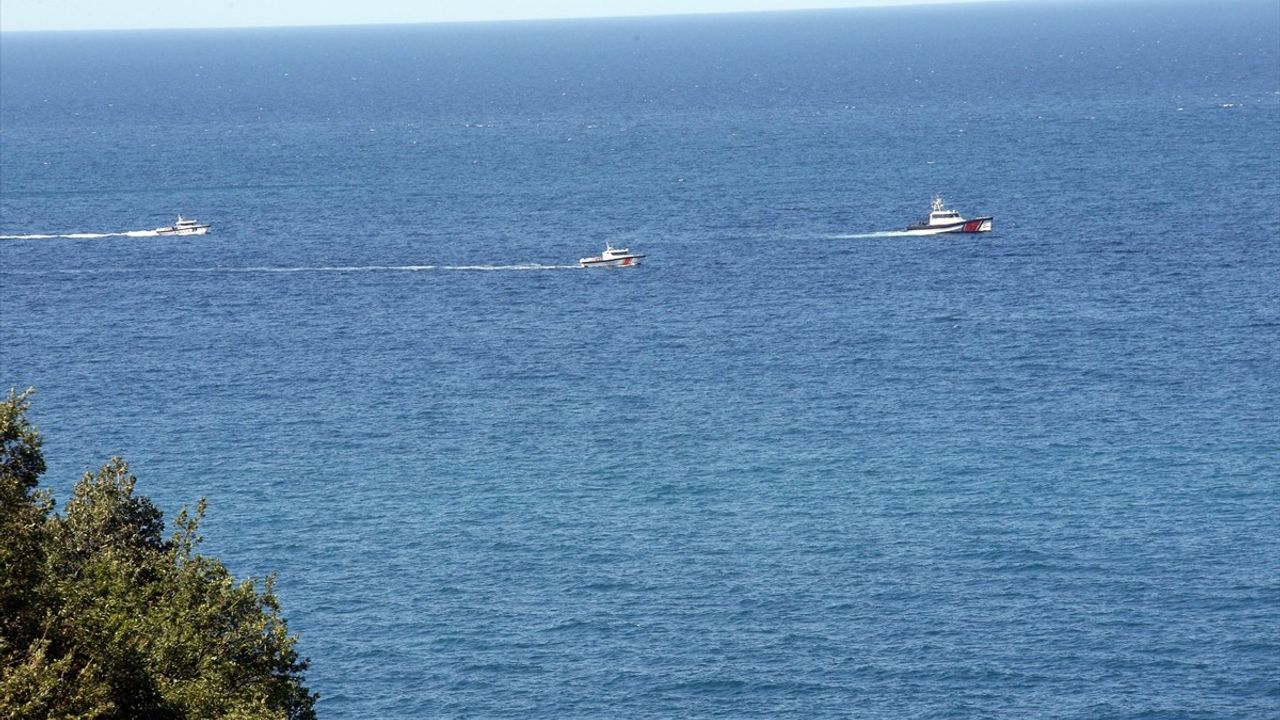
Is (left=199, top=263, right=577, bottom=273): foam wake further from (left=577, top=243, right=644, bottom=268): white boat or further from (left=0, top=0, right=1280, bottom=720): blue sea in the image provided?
(left=577, top=243, right=644, bottom=268): white boat

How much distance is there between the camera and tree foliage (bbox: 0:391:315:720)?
32.9 meters

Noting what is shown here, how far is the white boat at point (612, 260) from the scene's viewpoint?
15738 cm

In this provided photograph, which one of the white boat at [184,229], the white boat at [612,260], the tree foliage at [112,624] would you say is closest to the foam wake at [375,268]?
the white boat at [612,260]

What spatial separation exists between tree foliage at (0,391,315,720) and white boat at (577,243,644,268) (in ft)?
362

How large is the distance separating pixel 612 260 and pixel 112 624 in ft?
407

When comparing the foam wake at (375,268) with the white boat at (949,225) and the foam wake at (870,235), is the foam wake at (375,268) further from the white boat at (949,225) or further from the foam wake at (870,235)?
the white boat at (949,225)

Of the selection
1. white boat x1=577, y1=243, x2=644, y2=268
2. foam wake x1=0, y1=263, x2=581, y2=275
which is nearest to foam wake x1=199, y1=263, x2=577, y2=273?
foam wake x1=0, y1=263, x2=581, y2=275

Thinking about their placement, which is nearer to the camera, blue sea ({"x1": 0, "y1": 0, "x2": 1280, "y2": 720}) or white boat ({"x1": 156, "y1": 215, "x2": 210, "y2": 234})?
blue sea ({"x1": 0, "y1": 0, "x2": 1280, "y2": 720})

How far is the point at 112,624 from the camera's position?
34.5 m

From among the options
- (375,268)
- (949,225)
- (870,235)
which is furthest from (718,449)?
(949,225)

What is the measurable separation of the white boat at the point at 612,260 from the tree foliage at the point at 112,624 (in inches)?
4340

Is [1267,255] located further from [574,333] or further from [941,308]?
[574,333]

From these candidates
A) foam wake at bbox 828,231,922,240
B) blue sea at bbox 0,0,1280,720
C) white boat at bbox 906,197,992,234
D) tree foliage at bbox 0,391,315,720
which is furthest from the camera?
white boat at bbox 906,197,992,234

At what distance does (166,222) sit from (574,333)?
75.1 metres
